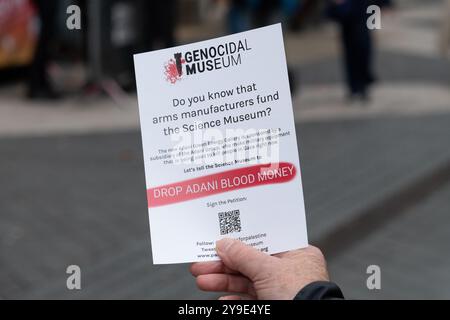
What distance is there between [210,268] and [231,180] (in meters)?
0.26

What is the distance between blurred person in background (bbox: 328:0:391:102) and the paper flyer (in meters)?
7.45

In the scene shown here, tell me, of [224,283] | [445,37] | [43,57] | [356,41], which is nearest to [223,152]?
[224,283]

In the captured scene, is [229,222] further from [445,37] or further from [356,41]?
[445,37]

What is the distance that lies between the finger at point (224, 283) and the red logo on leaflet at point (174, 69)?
→ 0.49 meters

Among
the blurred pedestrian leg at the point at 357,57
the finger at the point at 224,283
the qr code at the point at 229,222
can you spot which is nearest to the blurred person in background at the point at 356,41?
the blurred pedestrian leg at the point at 357,57

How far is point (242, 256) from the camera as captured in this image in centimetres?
193

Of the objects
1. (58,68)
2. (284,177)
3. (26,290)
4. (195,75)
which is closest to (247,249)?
(284,177)

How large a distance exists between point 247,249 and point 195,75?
16.5 inches

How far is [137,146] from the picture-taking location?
790cm

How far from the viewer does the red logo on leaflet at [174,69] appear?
198 cm

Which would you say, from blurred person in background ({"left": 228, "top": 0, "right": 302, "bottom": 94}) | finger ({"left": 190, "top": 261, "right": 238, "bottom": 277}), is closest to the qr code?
finger ({"left": 190, "top": 261, "right": 238, "bottom": 277})

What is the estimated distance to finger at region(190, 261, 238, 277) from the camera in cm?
205

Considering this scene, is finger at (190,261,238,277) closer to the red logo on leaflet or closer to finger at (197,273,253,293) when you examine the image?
finger at (197,273,253,293)

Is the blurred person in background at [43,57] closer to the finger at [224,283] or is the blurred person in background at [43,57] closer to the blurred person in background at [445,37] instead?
the blurred person in background at [445,37]
